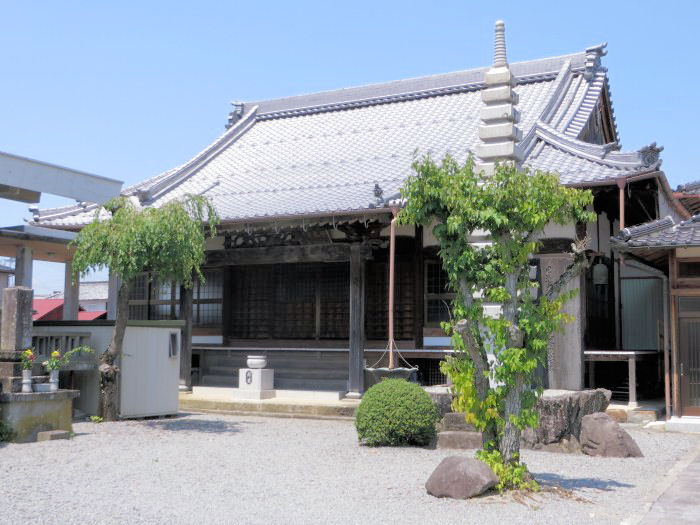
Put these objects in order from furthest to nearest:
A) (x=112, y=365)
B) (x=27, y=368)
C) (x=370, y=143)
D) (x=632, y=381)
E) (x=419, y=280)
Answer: (x=370, y=143), (x=419, y=280), (x=632, y=381), (x=112, y=365), (x=27, y=368)

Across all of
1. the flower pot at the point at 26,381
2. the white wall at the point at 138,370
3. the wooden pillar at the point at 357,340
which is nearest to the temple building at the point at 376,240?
the wooden pillar at the point at 357,340

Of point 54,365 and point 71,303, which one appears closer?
point 54,365

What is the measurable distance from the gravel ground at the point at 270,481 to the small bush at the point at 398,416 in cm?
22

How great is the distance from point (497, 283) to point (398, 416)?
3.56 metres

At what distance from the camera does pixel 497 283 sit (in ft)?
27.4

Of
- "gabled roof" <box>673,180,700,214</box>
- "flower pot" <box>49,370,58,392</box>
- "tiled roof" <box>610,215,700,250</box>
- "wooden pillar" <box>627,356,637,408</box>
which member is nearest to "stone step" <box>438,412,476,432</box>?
"tiled roof" <box>610,215,700,250</box>

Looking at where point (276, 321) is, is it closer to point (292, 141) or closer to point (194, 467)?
point (292, 141)

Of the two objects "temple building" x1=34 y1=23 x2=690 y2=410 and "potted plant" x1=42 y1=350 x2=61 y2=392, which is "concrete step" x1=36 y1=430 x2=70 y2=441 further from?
"temple building" x1=34 y1=23 x2=690 y2=410

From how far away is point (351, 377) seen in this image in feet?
52.5

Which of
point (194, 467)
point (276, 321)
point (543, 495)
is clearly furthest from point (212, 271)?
point (543, 495)

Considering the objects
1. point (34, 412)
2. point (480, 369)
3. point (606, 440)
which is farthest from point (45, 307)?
point (480, 369)

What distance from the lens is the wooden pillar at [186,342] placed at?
18.0 meters

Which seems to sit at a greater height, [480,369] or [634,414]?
[480,369]

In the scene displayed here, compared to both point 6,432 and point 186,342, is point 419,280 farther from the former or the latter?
point 6,432
